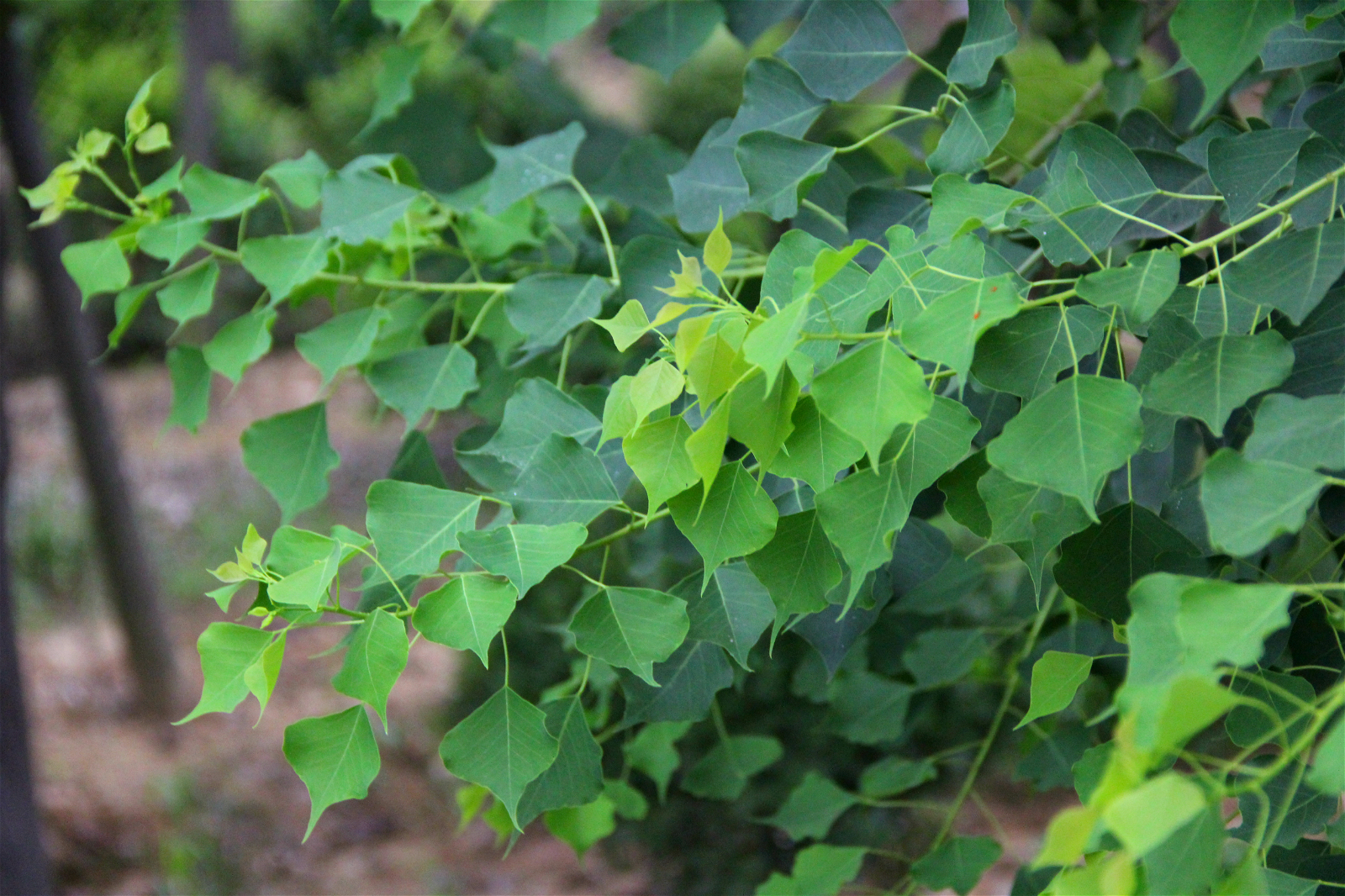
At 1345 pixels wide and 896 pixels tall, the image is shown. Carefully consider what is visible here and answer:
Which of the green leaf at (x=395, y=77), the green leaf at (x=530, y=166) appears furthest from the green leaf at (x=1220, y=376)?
the green leaf at (x=395, y=77)

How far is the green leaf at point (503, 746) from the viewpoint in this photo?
59 cm

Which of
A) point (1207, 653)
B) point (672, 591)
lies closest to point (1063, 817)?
point (1207, 653)

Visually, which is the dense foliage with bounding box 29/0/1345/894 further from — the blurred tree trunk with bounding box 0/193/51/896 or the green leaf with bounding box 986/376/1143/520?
the blurred tree trunk with bounding box 0/193/51/896

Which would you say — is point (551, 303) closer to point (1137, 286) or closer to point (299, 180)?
point (299, 180)

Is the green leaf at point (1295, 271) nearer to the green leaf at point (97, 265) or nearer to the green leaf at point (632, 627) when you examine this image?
the green leaf at point (632, 627)

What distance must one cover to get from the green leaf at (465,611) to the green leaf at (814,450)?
0.52ft

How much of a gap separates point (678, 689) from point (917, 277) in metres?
0.35

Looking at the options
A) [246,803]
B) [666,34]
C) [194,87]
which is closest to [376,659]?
[666,34]

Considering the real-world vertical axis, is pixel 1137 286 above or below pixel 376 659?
above

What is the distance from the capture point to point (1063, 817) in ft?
1.19

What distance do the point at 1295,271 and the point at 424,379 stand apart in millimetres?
618

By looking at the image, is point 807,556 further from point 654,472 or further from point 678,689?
point 678,689

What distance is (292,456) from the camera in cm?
89

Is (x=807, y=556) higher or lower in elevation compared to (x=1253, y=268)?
lower
